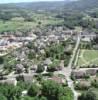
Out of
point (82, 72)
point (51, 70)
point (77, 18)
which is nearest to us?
point (82, 72)

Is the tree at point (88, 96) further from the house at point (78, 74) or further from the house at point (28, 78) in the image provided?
the house at point (28, 78)

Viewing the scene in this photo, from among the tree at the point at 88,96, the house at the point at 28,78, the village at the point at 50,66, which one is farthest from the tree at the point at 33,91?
the tree at the point at 88,96

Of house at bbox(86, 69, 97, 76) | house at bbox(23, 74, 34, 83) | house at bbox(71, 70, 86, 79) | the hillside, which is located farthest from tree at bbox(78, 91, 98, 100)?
the hillside

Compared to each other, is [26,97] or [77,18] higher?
[26,97]

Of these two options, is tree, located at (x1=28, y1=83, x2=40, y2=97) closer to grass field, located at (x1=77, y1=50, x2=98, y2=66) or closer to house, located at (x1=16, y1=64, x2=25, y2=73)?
house, located at (x1=16, y1=64, x2=25, y2=73)

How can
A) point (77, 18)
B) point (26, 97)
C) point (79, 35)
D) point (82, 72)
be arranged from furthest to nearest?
point (77, 18) < point (79, 35) < point (82, 72) < point (26, 97)

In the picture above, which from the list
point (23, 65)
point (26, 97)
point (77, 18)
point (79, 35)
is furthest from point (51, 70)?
point (77, 18)

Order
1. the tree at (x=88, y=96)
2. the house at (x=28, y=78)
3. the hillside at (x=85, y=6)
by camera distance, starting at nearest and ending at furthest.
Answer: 1. the tree at (x=88, y=96)
2. the house at (x=28, y=78)
3. the hillside at (x=85, y=6)

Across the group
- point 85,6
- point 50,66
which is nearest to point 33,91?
point 50,66

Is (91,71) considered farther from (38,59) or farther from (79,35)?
(79,35)
